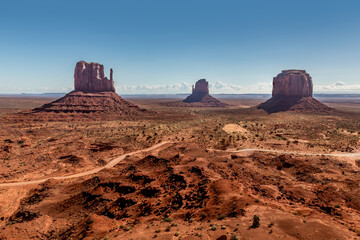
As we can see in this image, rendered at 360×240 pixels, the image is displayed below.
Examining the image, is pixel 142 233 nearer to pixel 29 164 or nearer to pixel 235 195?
pixel 235 195

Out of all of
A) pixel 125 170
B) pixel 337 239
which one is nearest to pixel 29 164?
pixel 125 170

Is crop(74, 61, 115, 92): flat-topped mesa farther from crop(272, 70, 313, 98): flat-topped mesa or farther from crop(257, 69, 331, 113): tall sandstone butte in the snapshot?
crop(272, 70, 313, 98): flat-topped mesa

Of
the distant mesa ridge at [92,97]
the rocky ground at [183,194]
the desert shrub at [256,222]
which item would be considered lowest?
the rocky ground at [183,194]

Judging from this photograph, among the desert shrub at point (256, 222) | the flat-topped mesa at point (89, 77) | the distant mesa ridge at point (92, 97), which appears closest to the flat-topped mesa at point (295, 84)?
the distant mesa ridge at point (92, 97)

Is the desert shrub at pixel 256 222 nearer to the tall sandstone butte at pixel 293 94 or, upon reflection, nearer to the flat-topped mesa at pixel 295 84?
the tall sandstone butte at pixel 293 94

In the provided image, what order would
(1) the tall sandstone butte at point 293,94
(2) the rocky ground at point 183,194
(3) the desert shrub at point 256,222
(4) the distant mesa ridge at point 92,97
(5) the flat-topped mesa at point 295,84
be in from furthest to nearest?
(5) the flat-topped mesa at point 295,84 → (1) the tall sandstone butte at point 293,94 → (4) the distant mesa ridge at point 92,97 → (2) the rocky ground at point 183,194 → (3) the desert shrub at point 256,222

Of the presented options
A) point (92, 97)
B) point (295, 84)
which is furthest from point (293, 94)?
point (92, 97)
